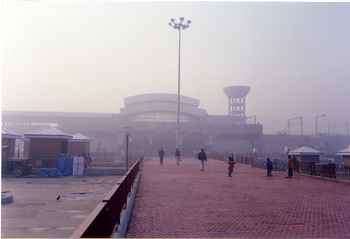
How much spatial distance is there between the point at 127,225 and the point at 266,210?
398 cm

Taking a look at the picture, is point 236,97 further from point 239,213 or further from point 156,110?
point 239,213

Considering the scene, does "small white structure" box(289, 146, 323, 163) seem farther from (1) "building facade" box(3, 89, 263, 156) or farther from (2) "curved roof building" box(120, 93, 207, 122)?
(2) "curved roof building" box(120, 93, 207, 122)

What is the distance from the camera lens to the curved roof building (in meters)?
71.8

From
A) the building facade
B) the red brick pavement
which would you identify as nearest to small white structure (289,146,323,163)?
the red brick pavement

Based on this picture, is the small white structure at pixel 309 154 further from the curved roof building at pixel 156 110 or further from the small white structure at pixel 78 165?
the curved roof building at pixel 156 110

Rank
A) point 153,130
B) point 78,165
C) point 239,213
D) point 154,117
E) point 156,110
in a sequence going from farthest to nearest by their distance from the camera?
point 156,110
point 154,117
point 153,130
point 78,165
point 239,213

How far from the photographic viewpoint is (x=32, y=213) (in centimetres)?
885

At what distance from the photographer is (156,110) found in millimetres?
72125

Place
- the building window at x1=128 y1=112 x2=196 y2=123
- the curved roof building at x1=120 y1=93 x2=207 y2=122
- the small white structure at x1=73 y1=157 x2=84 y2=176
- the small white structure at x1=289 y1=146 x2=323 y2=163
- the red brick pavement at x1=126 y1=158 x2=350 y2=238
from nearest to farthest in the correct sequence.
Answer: the red brick pavement at x1=126 y1=158 x2=350 y2=238 < the small white structure at x1=73 y1=157 x2=84 y2=176 < the small white structure at x1=289 y1=146 x2=323 y2=163 < the building window at x1=128 y1=112 x2=196 y2=123 < the curved roof building at x1=120 y1=93 x2=207 y2=122

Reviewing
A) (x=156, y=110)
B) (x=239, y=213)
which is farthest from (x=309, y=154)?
(x=156, y=110)

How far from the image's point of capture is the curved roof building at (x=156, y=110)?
2825 inches

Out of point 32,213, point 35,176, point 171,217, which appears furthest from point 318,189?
point 35,176

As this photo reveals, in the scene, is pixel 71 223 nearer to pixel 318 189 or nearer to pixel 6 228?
pixel 6 228

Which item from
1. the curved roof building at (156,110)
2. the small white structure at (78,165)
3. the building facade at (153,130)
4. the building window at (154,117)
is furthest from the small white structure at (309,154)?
the curved roof building at (156,110)
